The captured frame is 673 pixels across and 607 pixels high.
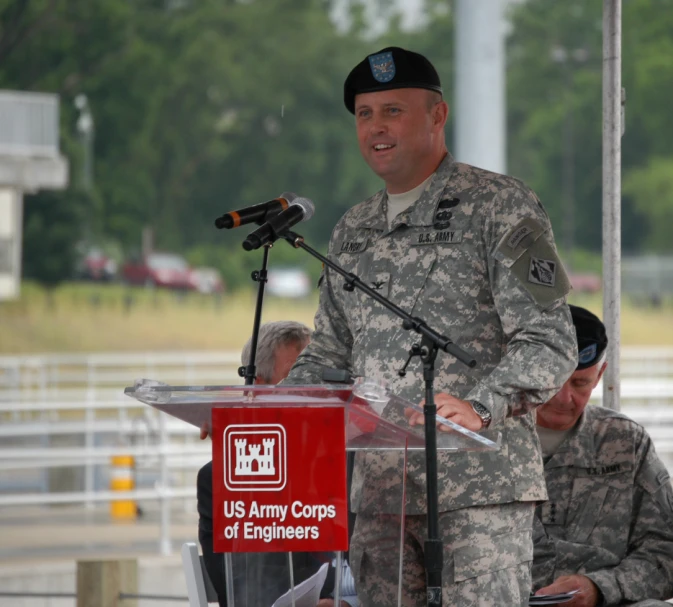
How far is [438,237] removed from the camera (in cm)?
287

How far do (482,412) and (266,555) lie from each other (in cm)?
51

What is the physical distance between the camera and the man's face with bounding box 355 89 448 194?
291 cm

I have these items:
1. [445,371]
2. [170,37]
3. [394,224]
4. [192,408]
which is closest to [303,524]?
[192,408]

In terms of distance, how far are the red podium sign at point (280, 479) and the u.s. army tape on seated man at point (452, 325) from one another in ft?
0.89

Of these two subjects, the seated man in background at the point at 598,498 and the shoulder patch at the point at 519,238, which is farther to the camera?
the seated man in background at the point at 598,498

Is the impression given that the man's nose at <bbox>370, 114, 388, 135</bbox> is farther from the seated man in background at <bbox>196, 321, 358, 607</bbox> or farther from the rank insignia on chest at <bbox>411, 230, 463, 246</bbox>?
the seated man in background at <bbox>196, 321, 358, 607</bbox>

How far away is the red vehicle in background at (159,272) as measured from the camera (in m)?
33.9

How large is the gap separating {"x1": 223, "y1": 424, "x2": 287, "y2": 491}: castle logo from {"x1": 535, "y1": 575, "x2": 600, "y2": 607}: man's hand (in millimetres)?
1127

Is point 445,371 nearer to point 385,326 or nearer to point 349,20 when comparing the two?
point 385,326

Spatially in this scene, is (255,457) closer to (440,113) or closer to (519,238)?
(519,238)

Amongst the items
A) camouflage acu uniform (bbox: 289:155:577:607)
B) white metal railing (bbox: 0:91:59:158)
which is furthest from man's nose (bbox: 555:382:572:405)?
white metal railing (bbox: 0:91:59:158)

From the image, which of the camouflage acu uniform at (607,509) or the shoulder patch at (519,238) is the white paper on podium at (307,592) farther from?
the camouflage acu uniform at (607,509)

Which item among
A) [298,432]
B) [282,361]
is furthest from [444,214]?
[282,361]

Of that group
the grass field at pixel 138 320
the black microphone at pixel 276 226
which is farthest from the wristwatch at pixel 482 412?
the grass field at pixel 138 320
